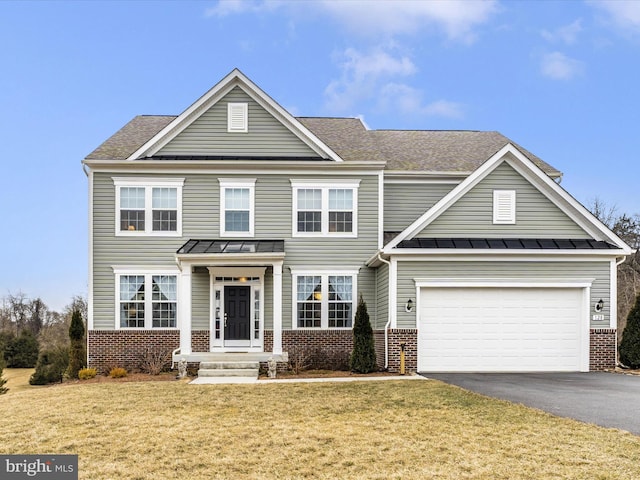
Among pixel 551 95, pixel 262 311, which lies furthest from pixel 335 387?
pixel 551 95

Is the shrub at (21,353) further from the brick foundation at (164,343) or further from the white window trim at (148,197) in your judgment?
the white window trim at (148,197)

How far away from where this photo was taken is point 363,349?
16.7 m

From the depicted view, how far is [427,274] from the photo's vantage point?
55.8ft

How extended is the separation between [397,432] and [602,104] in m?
25.5

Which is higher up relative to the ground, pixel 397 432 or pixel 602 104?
pixel 602 104

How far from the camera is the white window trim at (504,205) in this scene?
18.0m

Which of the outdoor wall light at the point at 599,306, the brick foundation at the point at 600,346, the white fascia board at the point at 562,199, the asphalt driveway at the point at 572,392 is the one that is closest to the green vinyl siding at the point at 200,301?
the asphalt driveway at the point at 572,392

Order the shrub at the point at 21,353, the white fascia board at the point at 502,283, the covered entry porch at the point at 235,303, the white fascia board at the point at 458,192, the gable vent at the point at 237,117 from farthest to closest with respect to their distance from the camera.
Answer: the shrub at the point at 21,353, the gable vent at the point at 237,117, the covered entry porch at the point at 235,303, the white fascia board at the point at 458,192, the white fascia board at the point at 502,283

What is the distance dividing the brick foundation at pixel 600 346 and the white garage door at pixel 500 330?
0.83 ft

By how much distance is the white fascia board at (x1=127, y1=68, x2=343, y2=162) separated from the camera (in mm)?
19328

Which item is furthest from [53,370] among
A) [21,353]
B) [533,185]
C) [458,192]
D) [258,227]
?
[533,185]

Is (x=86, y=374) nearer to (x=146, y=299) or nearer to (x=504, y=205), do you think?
(x=146, y=299)

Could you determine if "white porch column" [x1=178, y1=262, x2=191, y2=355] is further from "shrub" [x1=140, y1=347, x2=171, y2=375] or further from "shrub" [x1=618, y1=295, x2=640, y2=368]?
"shrub" [x1=618, y1=295, x2=640, y2=368]

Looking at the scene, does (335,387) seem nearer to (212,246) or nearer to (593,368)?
(212,246)
